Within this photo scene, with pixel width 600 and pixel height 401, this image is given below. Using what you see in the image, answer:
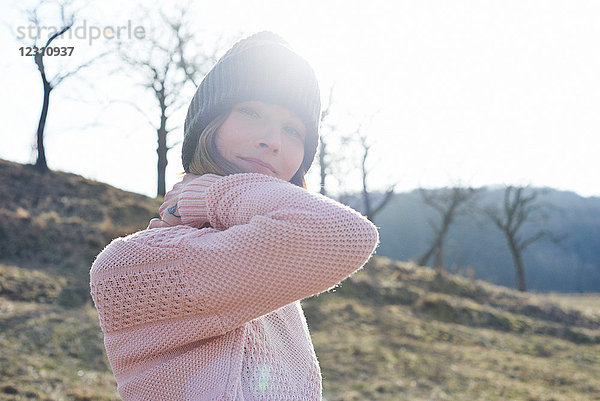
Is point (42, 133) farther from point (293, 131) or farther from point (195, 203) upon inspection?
point (195, 203)

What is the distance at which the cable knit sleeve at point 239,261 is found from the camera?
761 mm

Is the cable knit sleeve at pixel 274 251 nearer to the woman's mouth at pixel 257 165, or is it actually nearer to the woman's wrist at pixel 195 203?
the woman's wrist at pixel 195 203

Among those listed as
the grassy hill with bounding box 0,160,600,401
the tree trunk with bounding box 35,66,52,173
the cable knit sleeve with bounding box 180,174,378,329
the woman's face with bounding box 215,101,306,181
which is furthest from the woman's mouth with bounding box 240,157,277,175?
the tree trunk with bounding box 35,66,52,173

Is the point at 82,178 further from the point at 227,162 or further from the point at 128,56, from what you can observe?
the point at 227,162

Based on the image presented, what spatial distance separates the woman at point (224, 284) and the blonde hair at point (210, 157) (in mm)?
107

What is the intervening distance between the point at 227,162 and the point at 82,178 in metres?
14.0

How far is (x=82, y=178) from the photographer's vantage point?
1354 centimetres

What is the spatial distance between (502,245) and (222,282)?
36.9 m

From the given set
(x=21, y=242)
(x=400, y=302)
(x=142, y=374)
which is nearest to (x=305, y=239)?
(x=142, y=374)

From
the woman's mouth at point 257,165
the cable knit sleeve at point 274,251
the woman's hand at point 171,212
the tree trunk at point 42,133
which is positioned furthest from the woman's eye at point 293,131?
the tree trunk at point 42,133

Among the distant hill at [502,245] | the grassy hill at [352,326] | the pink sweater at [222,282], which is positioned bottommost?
the distant hill at [502,245]

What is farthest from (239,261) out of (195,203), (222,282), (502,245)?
(502,245)

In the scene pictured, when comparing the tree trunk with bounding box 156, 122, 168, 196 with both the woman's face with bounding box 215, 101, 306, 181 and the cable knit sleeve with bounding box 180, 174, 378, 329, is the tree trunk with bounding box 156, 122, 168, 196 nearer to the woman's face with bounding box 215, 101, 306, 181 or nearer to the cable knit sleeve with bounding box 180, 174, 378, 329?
the woman's face with bounding box 215, 101, 306, 181

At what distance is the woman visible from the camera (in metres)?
0.77
